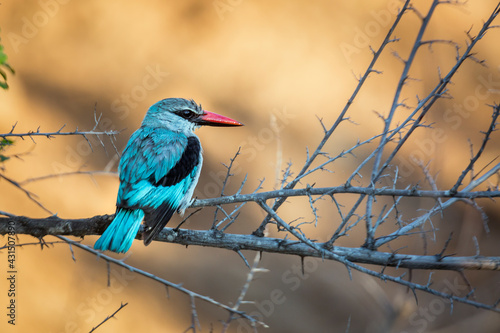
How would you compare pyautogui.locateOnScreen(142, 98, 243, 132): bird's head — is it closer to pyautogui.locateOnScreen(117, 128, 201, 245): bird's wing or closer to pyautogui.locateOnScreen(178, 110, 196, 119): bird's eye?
pyautogui.locateOnScreen(178, 110, 196, 119): bird's eye

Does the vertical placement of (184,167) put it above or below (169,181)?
above

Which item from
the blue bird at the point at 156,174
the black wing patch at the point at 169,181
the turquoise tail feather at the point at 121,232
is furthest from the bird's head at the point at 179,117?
the turquoise tail feather at the point at 121,232

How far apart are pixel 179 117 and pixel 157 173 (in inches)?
30.1

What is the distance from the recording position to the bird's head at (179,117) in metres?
3.69

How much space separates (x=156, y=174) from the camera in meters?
3.11

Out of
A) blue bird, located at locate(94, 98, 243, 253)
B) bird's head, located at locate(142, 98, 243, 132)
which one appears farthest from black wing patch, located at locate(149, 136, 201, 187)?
bird's head, located at locate(142, 98, 243, 132)

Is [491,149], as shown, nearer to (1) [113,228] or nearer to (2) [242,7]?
(2) [242,7]

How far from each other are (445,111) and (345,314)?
11.0 feet

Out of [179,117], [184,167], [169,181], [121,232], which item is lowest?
[121,232]

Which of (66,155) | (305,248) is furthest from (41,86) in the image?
(305,248)

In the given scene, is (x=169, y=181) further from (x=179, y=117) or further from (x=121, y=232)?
(x=179, y=117)

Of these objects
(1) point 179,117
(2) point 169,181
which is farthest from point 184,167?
(1) point 179,117

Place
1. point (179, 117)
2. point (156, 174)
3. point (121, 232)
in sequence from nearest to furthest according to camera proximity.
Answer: point (121, 232) → point (156, 174) → point (179, 117)

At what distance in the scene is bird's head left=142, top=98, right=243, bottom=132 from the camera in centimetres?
369
